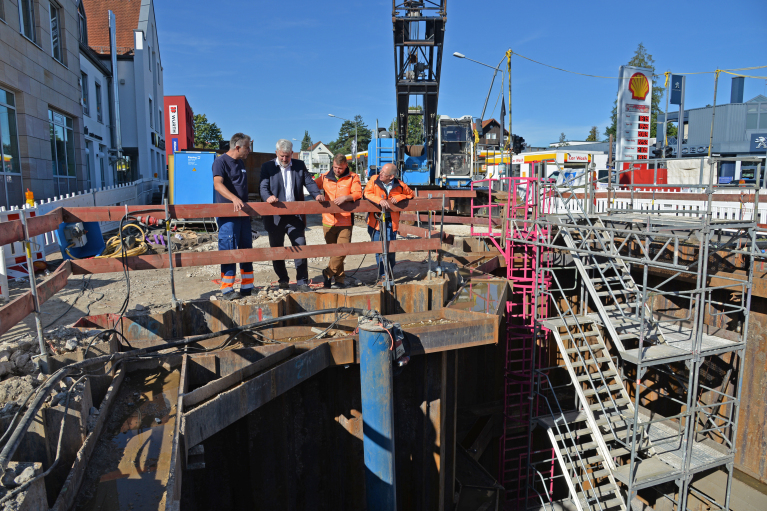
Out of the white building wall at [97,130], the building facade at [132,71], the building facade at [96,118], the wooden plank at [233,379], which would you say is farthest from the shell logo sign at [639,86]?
the building facade at [132,71]

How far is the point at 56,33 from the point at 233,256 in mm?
15344

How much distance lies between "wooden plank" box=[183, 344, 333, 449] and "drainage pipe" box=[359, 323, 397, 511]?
1.58 ft

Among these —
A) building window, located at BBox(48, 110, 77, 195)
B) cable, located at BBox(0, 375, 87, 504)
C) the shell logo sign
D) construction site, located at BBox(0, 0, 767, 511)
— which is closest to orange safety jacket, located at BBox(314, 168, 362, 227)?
construction site, located at BBox(0, 0, 767, 511)

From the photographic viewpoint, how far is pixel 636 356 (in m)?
6.59

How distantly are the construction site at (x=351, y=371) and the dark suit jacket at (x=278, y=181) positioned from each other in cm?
6

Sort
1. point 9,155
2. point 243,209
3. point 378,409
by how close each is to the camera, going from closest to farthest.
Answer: point 378,409 < point 243,209 < point 9,155

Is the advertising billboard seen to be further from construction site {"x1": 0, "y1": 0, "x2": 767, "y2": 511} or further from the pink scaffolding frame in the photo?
the pink scaffolding frame

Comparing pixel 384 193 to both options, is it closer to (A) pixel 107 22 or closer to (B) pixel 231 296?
(B) pixel 231 296

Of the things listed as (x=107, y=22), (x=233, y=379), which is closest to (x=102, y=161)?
(x=107, y=22)

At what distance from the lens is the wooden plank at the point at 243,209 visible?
16.0 ft

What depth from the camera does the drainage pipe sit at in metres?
4.54

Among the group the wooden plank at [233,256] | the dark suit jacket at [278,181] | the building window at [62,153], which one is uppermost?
the building window at [62,153]

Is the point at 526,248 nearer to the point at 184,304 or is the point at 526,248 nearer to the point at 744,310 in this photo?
the point at 744,310

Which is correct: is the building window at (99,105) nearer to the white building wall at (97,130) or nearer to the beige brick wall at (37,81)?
the white building wall at (97,130)
